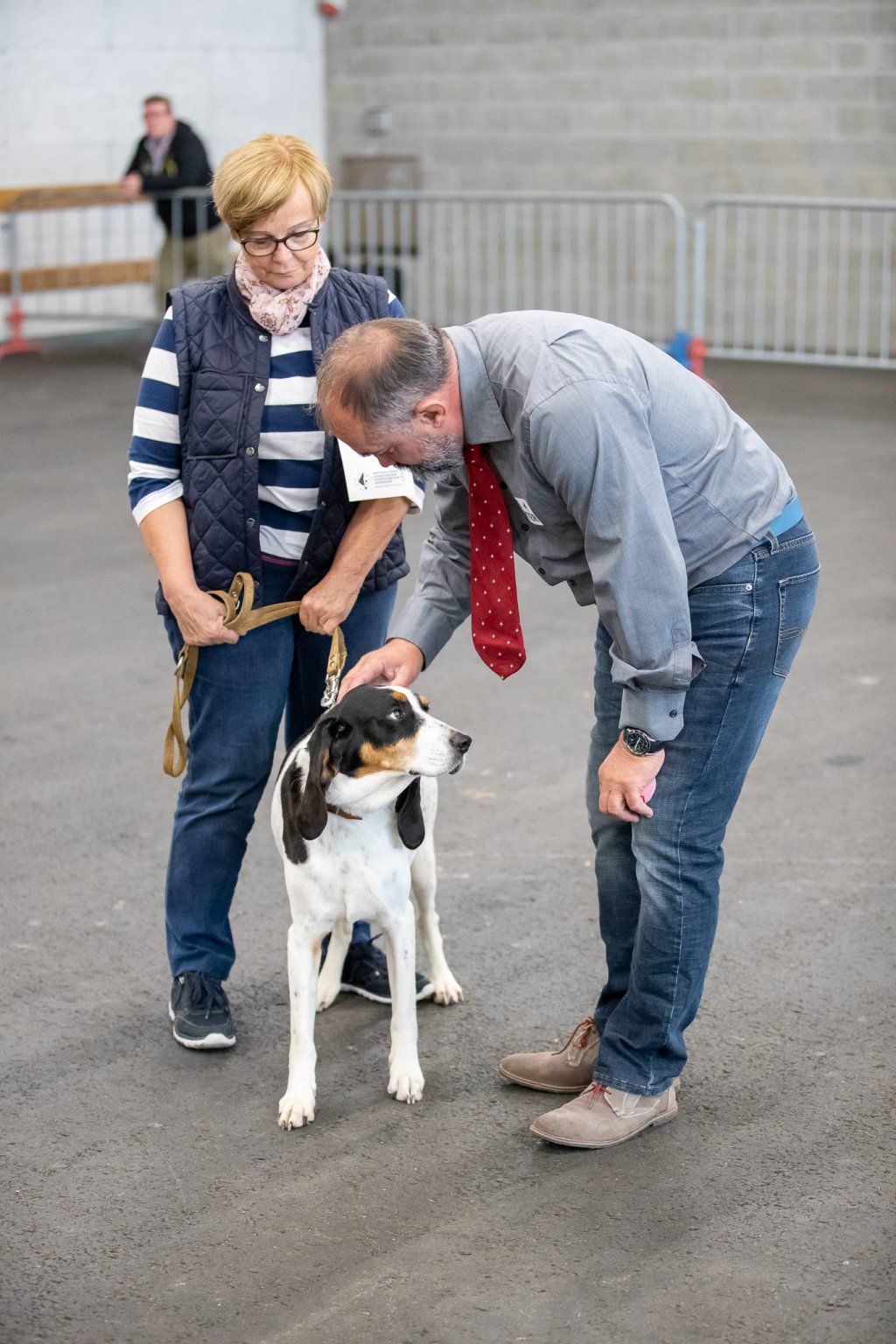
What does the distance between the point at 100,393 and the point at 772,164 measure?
18.4 ft

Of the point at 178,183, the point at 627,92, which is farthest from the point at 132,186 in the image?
the point at 627,92

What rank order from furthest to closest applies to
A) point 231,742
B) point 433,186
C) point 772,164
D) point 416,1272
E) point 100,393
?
point 433,186 < point 772,164 < point 100,393 < point 231,742 < point 416,1272

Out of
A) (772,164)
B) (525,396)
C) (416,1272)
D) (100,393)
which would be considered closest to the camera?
(525,396)

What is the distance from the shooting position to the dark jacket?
12.4 metres

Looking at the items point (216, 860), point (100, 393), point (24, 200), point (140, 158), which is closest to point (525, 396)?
point (216, 860)

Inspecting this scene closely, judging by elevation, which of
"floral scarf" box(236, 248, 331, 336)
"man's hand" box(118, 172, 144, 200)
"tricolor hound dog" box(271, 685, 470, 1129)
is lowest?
"tricolor hound dog" box(271, 685, 470, 1129)

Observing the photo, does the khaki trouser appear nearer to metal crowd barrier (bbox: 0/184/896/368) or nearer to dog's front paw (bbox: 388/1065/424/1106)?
metal crowd barrier (bbox: 0/184/896/368)

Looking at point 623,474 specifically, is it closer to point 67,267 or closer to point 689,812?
point 689,812

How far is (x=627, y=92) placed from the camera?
13.2 meters

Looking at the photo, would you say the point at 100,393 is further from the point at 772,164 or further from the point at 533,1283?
the point at 533,1283

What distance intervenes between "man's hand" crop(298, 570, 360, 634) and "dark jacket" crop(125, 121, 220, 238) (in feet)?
31.9

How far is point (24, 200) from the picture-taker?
1327 centimetres

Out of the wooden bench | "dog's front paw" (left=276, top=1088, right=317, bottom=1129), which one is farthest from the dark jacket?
"dog's front paw" (left=276, top=1088, right=317, bottom=1129)

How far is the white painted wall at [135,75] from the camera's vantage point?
43.6 ft
